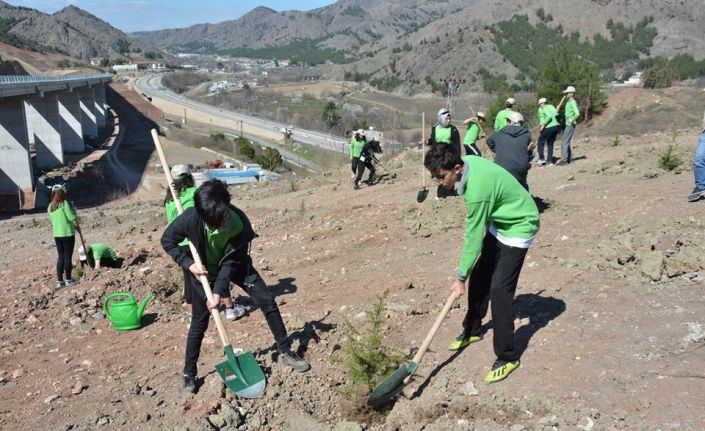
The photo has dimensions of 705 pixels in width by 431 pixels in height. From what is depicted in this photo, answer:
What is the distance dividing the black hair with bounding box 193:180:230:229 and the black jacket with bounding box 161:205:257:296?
0.93 feet

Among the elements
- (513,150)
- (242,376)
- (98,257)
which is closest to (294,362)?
(242,376)

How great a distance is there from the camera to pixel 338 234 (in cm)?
941

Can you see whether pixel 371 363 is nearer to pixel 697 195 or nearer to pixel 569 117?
pixel 697 195

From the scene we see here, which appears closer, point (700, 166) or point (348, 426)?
point (348, 426)

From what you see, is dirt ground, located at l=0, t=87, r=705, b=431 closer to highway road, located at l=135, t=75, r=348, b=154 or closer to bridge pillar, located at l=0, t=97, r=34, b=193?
bridge pillar, located at l=0, t=97, r=34, b=193

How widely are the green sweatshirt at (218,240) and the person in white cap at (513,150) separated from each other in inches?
146

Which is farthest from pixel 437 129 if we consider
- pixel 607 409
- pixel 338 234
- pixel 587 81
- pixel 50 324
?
pixel 587 81

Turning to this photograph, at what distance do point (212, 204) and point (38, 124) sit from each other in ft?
127

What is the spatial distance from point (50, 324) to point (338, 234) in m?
4.14

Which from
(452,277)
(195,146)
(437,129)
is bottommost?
(195,146)

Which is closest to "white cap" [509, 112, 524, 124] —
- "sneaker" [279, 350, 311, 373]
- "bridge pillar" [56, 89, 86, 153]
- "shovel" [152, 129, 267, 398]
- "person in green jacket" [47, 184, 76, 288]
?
Answer: "sneaker" [279, 350, 311, 373]

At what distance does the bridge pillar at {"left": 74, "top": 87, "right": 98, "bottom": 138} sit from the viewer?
51094 millimetres

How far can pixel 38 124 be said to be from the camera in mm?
37875

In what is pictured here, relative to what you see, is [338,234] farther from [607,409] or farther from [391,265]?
[607,409]
